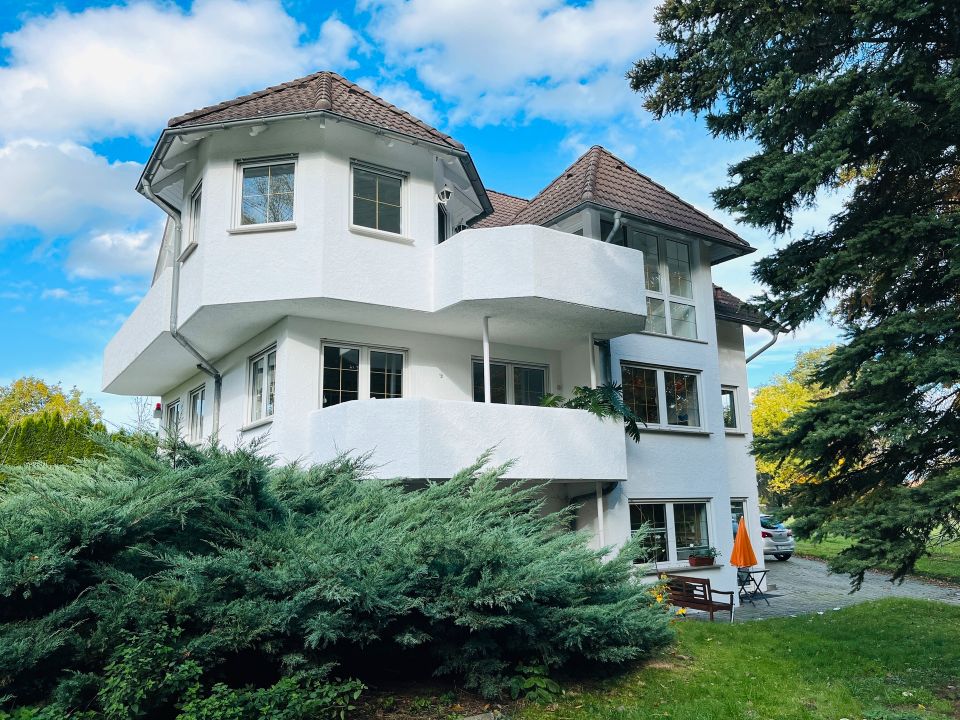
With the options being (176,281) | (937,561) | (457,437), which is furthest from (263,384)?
(937,561)

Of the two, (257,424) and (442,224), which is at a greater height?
(442,224)

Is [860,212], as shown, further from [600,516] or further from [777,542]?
[777,542]

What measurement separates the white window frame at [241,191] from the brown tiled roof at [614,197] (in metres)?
5.64

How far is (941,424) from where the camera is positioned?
8.66 meters

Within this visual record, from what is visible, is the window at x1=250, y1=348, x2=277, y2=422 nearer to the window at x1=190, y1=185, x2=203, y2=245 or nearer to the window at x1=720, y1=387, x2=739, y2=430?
the window at x1=190, y1=185, x2=203, y2=245

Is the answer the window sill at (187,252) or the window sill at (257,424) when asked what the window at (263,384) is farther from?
the window sill at (187,252)

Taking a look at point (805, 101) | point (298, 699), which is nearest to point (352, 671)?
point (298, 699)

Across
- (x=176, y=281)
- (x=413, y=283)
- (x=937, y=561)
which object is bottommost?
(x=937, y=561)

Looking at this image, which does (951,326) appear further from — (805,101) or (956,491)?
(805,101)

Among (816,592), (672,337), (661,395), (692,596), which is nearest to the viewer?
(692,596)

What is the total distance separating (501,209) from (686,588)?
1092cm

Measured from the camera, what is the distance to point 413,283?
44.3ft

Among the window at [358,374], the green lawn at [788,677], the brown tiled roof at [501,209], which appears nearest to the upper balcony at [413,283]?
the window at [358,374]

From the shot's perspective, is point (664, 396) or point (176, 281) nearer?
point (176, 281)
